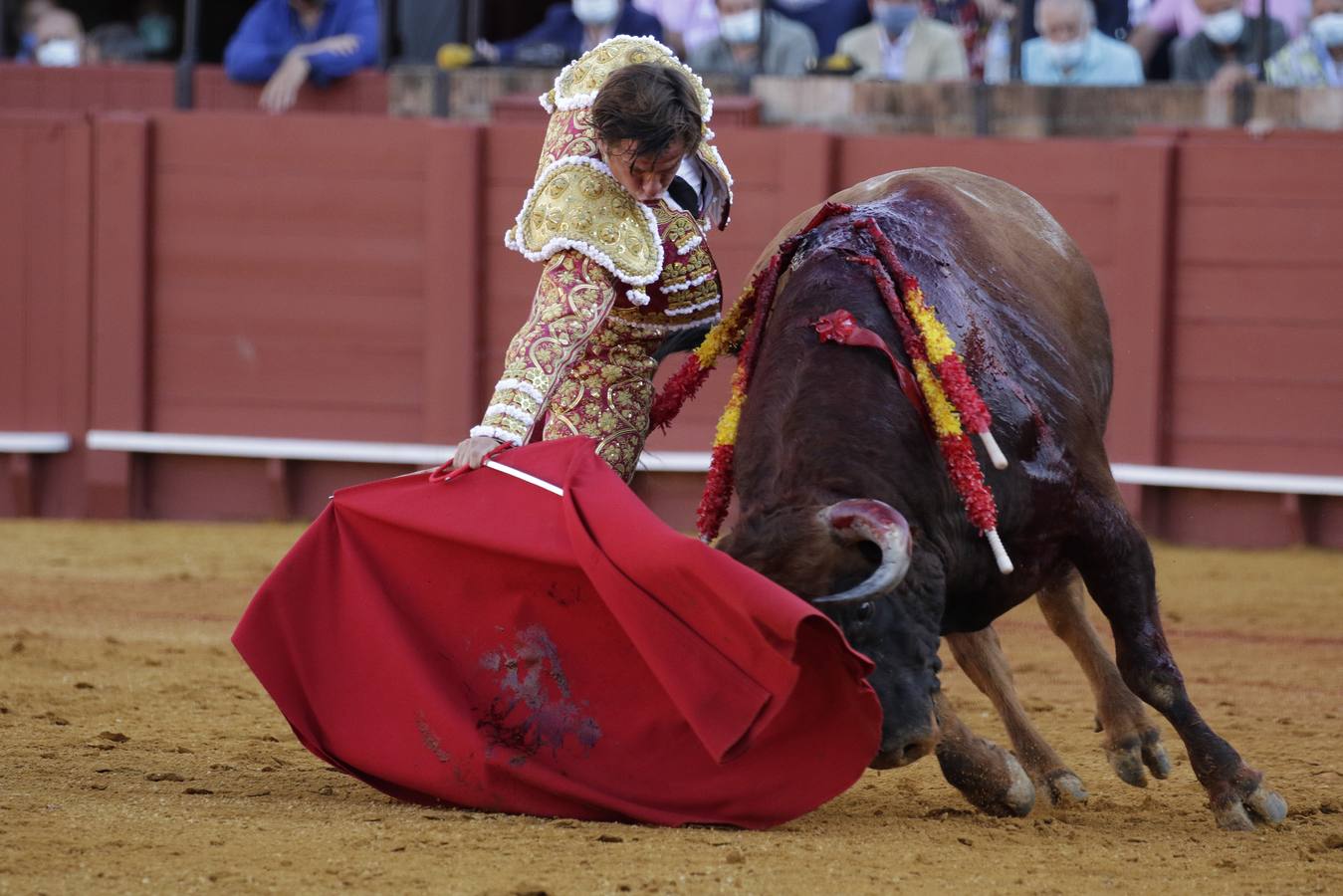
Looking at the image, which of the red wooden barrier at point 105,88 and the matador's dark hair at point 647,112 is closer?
the matador's dark hair at point 647,112

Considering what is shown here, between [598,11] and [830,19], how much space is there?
910 mm

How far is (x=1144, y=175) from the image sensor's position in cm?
680

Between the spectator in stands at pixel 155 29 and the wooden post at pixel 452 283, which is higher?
the spectator in stands at pixel 155 29

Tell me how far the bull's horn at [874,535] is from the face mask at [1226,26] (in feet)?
16.0

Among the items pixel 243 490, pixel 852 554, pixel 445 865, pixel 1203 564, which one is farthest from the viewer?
pixel 243 490

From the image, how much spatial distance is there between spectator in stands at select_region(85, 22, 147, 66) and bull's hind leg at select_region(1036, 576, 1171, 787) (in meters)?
6.31

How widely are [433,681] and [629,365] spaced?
692 millimetres

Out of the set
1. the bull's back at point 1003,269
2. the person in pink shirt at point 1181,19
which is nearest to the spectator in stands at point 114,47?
the person in pink shirt at point 1181,19

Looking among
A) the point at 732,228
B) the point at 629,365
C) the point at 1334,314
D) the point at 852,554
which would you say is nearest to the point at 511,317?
the point at 732,228

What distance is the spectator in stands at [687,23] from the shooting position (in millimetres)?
7344

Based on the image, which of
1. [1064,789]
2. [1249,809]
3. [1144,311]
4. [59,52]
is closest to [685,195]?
[1064,789]

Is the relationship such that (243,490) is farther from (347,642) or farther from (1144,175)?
(347,642)

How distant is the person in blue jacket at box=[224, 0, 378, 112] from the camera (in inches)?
294

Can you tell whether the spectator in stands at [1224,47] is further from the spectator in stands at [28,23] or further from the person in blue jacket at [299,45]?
the spectator in stands at [28,23]
